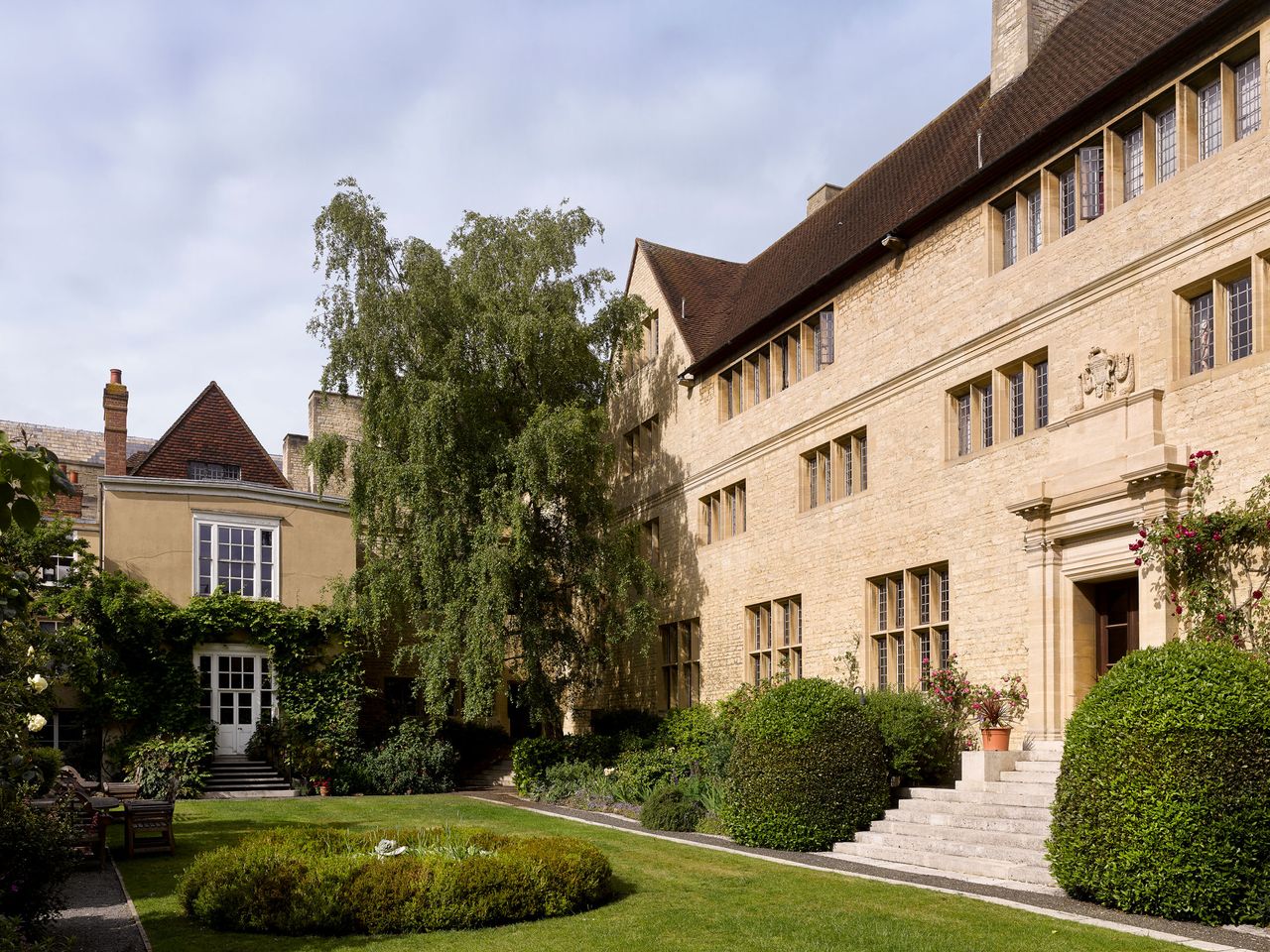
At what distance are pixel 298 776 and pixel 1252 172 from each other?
2038 cm

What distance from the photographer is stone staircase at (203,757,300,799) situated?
23688 mm

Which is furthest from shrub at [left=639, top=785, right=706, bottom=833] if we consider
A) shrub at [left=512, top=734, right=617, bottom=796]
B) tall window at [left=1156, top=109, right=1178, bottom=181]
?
tall window at [left=1156, top=109, right=1178, bottom=181]

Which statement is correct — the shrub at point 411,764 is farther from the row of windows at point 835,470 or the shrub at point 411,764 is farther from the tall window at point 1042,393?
the tall window at point 1042,393

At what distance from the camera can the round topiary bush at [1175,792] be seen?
31.5 feet

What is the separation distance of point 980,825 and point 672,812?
5086mm

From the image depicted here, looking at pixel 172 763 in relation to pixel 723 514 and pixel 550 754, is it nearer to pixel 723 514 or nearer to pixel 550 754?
pixel 550 754

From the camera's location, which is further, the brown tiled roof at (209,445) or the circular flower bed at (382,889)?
the brown tiled roof at (209,445)

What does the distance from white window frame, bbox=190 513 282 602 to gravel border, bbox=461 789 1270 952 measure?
13049mm

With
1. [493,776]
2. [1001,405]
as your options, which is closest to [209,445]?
[493,776]

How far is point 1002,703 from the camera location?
15.3m

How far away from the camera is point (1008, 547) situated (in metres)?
15.6

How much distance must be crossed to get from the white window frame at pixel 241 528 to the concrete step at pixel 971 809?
16356 millimetres

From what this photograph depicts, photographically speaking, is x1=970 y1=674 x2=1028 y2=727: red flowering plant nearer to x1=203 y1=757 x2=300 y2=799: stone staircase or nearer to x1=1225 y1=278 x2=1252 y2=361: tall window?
x1=1225 y1=278 x2=1252 y2=361: tall window

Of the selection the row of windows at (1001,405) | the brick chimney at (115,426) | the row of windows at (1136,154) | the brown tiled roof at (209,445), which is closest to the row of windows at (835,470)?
the row of windows at (1001,405)
